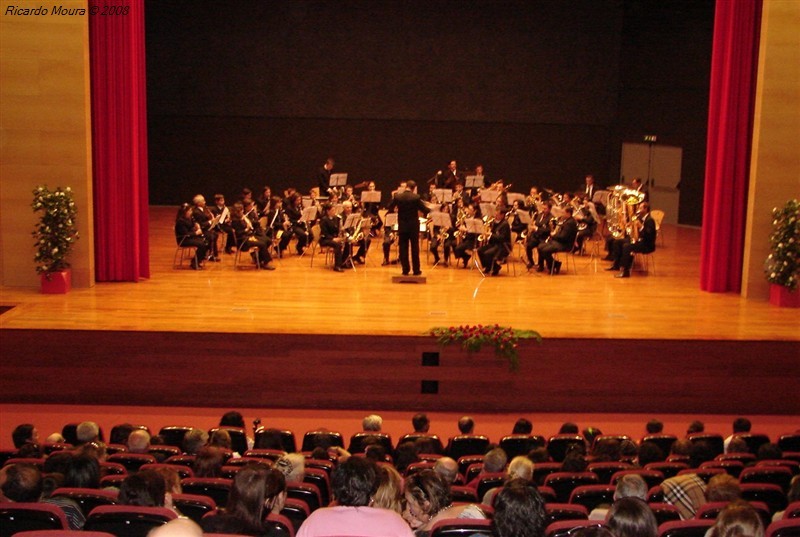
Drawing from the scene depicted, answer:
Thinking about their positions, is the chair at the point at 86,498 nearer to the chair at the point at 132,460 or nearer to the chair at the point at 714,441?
the chair at the point at 132,460

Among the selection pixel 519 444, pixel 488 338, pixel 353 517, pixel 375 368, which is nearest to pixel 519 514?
pixel 353 517

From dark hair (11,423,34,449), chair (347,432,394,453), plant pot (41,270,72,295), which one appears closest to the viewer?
dark hair (11,423,34,449)

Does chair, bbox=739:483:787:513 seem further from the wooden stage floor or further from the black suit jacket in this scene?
the black suit jacket

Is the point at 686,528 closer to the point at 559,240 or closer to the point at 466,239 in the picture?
the point at 559,240

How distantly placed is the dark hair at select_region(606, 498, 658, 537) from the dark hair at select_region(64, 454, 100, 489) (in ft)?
10.9

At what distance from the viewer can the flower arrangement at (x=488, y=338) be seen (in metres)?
11.6

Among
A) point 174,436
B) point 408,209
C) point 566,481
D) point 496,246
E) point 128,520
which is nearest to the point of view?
point 128,520

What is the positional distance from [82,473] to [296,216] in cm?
1161

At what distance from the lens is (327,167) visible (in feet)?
70.4

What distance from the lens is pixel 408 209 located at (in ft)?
50.9

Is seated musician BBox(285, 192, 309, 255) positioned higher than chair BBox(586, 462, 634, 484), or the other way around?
seated musician BBox(285, 192, 309, 255)

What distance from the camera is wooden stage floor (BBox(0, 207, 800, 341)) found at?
39.7 ft

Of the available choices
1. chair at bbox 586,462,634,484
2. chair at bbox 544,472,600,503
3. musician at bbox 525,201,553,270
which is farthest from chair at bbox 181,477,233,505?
musician at bbox 525,201,553,270

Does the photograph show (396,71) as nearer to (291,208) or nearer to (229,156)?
(229,156)
